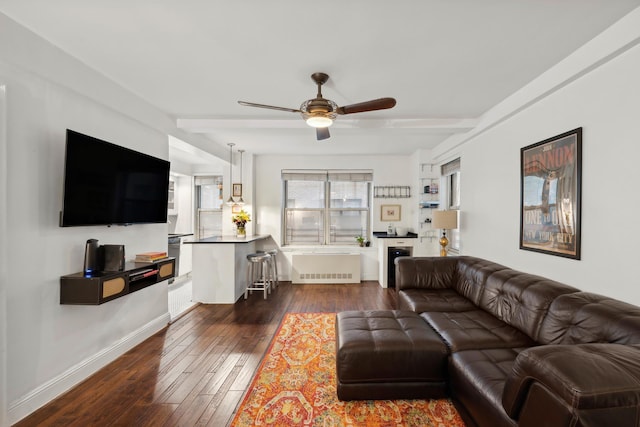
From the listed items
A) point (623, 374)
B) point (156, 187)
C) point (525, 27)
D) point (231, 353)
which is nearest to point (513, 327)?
point (623, 374)

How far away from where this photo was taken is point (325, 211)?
20.0ft

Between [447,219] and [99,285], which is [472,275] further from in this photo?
[99,285]

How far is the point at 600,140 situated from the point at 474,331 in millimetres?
1682

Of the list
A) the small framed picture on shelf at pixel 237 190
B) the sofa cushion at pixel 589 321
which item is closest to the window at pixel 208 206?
the small framed picture on shelf at pixel 237 190

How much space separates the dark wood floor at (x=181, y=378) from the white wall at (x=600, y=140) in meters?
2.77

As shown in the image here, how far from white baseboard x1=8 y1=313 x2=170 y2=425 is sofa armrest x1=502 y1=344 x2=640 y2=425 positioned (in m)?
2.97

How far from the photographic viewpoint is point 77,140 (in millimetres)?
2131

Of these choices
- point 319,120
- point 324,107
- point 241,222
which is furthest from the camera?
point 241,222

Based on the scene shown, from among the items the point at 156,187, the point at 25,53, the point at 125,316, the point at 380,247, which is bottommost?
the point at 125,316

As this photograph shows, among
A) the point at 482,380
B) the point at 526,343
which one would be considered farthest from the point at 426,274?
the point at 482,380

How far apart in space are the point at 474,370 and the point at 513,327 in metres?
0.87

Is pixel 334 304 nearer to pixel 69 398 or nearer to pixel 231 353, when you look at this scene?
pixel 231 353

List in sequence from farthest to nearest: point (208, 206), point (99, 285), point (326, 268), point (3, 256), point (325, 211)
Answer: point (208, 206) → point (325, 211) → point (326, 268) → point (99, 285) → point (3, 256)

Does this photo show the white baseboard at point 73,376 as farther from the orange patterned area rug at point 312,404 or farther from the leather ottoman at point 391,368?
the leather ottoman at point 391,368
